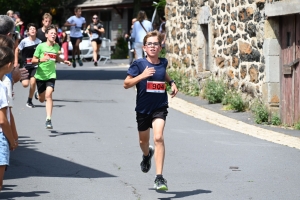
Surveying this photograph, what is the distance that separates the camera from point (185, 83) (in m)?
19.6

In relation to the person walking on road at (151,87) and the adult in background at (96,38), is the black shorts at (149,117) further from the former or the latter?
the adult in background at (96,38)

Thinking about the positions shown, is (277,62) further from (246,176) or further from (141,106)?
(141,106)

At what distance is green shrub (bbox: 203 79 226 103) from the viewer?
1695 cm

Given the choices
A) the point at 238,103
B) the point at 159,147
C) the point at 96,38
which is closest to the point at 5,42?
the point at 159,147

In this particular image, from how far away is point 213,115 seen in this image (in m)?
15.7

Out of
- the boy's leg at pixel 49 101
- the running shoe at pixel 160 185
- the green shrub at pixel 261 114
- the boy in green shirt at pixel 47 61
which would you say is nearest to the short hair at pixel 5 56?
the running shoe at pixel 160 185

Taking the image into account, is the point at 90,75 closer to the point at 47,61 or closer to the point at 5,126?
the point at 47,61

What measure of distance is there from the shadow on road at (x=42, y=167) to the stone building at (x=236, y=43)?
5.21m

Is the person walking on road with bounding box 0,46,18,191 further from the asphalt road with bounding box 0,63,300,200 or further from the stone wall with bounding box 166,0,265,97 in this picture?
the stone wall with bounding box 166,0,265,97

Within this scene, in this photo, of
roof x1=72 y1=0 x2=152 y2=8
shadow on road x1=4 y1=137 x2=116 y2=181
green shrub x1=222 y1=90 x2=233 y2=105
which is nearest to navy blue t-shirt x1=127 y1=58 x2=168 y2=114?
shadow on road x1=4 y1=137 x2=116 y2=181

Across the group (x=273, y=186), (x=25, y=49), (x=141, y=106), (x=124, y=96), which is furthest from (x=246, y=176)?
(x=124, y=96)

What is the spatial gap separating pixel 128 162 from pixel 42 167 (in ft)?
3.63

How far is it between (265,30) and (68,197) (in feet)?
25.5

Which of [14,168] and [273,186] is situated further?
[14,168]
